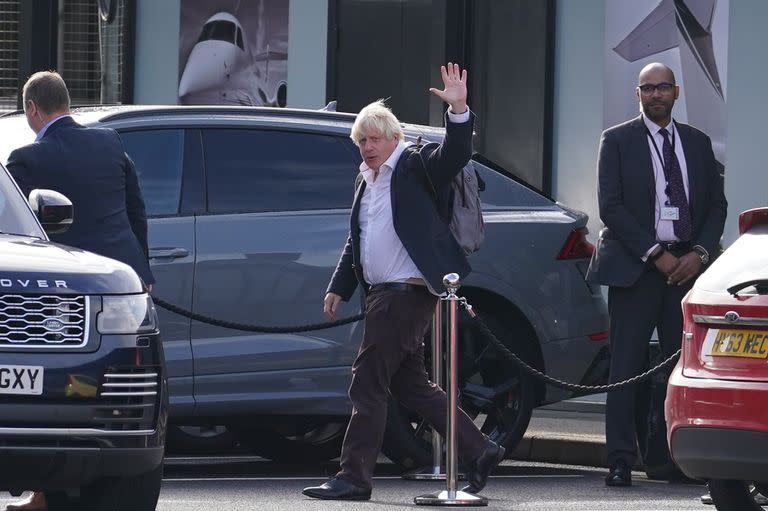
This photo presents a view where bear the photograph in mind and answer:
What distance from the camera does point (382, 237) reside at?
9172mm

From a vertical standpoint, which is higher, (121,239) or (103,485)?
(121,239)

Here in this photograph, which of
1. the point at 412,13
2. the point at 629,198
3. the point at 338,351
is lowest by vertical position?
the point at 338,351

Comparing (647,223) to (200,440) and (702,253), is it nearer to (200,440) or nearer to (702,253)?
(702,253)

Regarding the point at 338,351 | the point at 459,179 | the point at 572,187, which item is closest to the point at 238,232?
the point at 338,351

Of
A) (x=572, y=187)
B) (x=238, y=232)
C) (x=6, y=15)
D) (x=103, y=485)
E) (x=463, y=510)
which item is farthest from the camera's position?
(x=6, y=15)

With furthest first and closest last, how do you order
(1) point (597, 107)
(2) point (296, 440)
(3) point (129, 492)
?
1. (1) point (597, 107)
2. (2) point (296, 440)
3. (3) point (129, 492)

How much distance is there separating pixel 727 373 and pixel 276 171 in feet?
11.6

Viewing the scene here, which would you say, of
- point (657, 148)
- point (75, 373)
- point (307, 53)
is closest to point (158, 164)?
point (657, 148)

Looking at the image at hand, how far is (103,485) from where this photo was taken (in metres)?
7.91

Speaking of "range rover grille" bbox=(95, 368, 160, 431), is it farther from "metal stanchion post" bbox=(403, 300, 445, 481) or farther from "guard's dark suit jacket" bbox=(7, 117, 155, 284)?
"metal stanchion post" bbox=(403, 300, 445, 481)

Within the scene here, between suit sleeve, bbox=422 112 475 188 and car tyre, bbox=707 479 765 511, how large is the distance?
1.83m

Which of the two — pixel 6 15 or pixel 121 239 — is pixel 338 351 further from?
pixel 6 15

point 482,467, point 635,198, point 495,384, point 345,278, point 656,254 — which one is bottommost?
point 482,467

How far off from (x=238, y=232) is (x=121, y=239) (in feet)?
3.44
